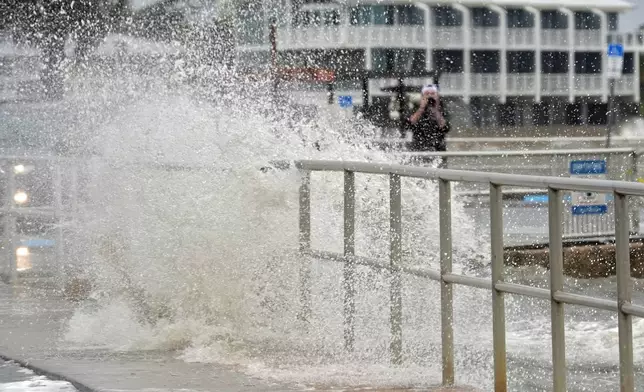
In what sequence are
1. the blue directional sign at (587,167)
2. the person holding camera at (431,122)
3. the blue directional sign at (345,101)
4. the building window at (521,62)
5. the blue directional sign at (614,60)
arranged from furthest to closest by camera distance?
the building window at (521,62), the blue directional sign at (345,101), the blue directional sign at (614,60), the person holding camera at (431,122), the blue directional sign at (587,167)

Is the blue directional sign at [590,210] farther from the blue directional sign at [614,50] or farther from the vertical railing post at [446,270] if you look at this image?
the blue directional sign at [614,50]

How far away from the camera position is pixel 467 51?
46875mm

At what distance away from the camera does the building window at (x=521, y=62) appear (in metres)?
48.1

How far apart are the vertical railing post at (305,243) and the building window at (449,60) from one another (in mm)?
39380

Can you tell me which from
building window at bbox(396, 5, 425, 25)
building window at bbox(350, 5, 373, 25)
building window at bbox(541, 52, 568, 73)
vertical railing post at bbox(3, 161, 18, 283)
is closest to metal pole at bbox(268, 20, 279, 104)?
building window at bbox(350, 5, 373, 25)

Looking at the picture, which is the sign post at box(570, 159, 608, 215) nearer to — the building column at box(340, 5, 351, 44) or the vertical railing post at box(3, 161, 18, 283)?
the vertical railing post at box(3, 161, 18, 283)

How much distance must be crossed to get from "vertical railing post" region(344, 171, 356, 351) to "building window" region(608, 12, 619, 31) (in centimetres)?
3569

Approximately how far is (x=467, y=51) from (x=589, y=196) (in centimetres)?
3714

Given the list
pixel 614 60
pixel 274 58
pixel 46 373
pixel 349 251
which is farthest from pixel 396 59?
pixel 46 373

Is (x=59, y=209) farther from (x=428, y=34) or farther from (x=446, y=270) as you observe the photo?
(x=428, y=34)

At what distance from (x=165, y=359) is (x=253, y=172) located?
48.7 inches

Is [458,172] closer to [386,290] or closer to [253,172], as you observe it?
[386,290]

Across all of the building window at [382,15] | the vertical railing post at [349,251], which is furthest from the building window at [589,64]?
the vertical railing post at [349,251]

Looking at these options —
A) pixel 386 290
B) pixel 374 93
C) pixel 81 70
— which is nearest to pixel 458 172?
pixel 386 290
